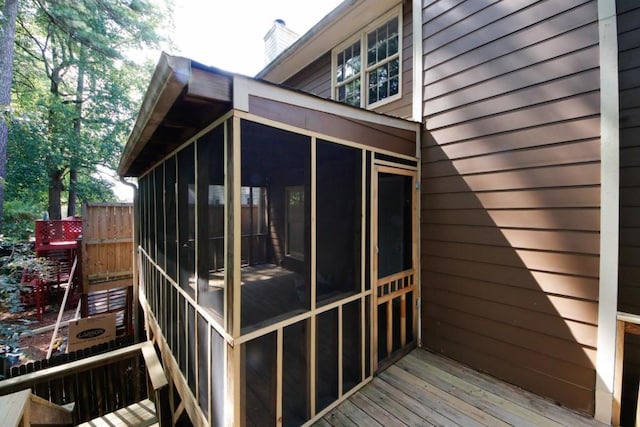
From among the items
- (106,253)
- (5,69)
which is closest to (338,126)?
(106,253)

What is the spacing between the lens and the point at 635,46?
2.02m

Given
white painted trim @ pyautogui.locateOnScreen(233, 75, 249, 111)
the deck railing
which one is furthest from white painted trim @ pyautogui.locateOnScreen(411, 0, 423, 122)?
the deck railing

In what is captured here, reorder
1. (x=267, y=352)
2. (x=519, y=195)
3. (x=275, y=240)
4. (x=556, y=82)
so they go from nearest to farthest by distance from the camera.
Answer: (x=267, y=352) < (x=556, y=82) < (x=519, y=195) < (x=275, y=240)

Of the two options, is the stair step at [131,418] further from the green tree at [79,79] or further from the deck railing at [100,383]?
the green tree at [79,79]

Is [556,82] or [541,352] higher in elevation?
[556,82]

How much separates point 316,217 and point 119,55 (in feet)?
47.1

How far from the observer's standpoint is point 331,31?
4.11 m

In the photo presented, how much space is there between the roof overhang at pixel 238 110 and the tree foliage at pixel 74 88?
34.6 feet

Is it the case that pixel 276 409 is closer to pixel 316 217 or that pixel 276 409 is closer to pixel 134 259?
pixel 316 217

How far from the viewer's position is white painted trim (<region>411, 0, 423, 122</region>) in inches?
125

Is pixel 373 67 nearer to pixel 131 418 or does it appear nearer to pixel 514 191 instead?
pixel 514 191

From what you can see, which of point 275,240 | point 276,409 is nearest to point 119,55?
point 275,240

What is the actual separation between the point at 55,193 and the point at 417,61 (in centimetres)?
1412

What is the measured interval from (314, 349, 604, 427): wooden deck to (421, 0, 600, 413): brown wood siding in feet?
0.54
